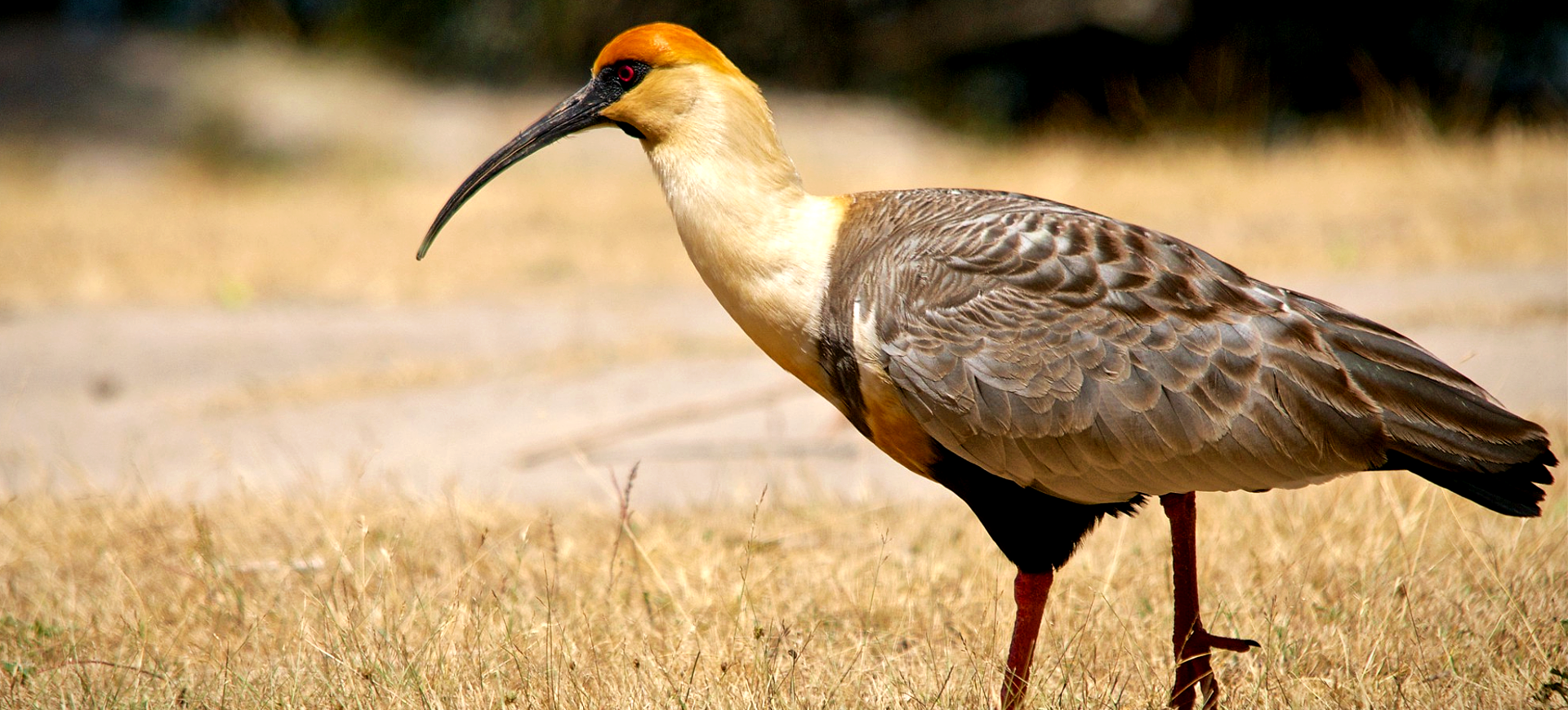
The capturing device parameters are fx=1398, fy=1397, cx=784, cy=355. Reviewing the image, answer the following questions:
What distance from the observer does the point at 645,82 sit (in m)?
3.32

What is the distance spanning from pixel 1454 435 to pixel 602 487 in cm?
303

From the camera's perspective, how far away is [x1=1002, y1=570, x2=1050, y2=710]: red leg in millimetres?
3051

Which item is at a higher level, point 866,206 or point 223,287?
point 866,206

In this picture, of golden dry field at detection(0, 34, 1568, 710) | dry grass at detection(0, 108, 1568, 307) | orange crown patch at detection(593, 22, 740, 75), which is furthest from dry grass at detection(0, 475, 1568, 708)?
dry grass at detection(0, 108, 1568, 307)

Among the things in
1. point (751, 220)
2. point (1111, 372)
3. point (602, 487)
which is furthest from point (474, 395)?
point (1111, 372)

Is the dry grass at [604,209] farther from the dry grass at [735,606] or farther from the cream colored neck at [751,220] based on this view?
the cream colored neck at [751,220]

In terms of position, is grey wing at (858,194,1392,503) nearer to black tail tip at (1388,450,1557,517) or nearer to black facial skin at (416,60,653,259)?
black tail tip at (1388,450,1557,517)

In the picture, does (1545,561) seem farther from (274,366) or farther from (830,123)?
(830,123)

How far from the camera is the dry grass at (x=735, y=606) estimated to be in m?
2.97

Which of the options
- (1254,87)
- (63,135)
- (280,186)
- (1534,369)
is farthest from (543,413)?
(1254,87)

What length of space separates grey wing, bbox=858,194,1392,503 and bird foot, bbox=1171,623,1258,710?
34cm

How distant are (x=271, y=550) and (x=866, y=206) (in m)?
2.16

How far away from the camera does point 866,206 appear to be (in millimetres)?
3299

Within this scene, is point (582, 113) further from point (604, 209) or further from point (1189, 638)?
point (604, 209)
